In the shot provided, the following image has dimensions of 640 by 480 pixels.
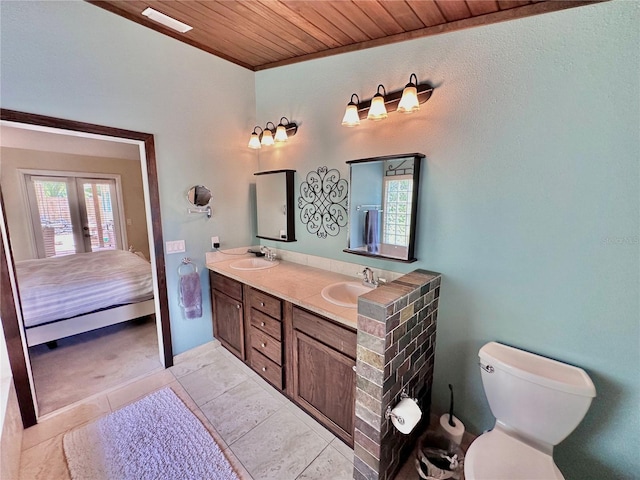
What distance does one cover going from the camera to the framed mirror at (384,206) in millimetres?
1720

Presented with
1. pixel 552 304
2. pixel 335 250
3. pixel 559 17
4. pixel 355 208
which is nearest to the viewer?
pixel 559 17

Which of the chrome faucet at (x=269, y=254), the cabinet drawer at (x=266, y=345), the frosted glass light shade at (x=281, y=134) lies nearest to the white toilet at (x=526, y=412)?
Answer: the cabinet drawer at (x=266, y=345)

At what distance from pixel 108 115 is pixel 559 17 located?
2.71m

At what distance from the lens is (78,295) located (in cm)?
262

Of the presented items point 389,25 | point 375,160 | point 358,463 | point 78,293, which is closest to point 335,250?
point 375,160

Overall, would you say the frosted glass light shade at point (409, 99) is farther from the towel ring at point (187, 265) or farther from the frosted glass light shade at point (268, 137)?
the towel ring at point (187, 265)

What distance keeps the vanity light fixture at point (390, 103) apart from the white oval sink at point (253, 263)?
146 cm

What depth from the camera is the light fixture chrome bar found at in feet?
5.80

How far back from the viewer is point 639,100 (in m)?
1.09

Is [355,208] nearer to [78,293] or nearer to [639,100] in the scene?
[639,100]

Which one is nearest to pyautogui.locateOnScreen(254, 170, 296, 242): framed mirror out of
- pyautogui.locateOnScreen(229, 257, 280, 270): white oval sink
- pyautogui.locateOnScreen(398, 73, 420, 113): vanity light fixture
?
pyautogui.locateOnScreen(229, 257, 280, 270): white oval sink

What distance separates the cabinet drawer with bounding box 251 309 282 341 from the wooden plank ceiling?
2.04m

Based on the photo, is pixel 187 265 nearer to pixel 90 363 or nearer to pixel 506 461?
pixel 90 363

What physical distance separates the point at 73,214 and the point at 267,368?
201 inches
